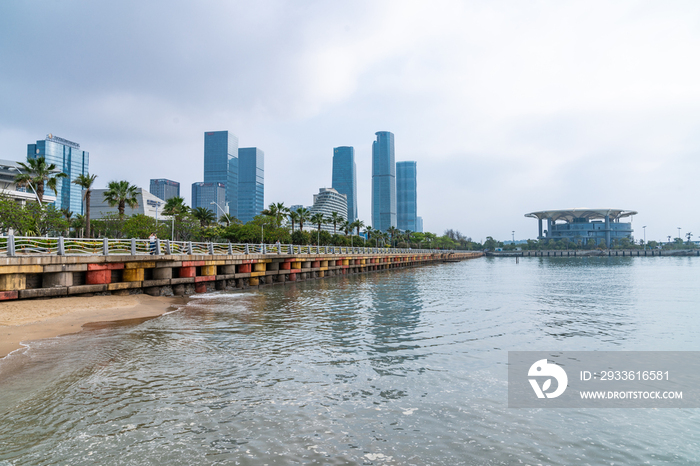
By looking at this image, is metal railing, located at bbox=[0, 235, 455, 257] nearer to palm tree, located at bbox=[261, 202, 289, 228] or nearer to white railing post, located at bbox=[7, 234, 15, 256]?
white railing post, located at bbox=[7, 234, 15, 256]

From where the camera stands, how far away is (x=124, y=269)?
2191 cm

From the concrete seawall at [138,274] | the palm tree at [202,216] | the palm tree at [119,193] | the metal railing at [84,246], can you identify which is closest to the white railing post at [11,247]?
the metal railing at [84,246]

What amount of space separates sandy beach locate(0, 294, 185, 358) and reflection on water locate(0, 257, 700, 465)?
115 cm

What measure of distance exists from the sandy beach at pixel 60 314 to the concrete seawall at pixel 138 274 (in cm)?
64

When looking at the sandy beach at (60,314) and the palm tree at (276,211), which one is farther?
the palm tree at (276,211)

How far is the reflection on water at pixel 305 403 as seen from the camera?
6172 mm

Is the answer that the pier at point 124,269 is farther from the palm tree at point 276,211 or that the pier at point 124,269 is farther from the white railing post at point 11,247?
the palm tree at point 276,211

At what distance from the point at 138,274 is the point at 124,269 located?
740 mm

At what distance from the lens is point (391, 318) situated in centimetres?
1852

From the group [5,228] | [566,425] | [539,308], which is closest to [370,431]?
[566,425]

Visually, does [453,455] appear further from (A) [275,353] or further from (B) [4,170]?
(B) [4,170]

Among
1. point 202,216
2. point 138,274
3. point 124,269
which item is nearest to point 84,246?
point 124,269

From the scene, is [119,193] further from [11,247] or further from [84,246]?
[11,247]

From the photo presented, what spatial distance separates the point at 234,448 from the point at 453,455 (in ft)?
10.7
